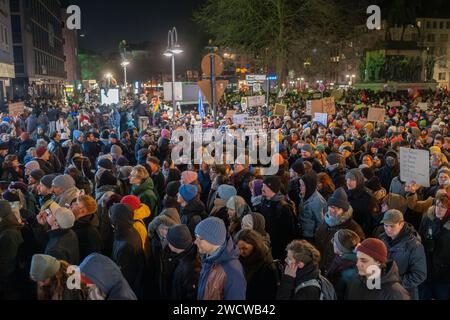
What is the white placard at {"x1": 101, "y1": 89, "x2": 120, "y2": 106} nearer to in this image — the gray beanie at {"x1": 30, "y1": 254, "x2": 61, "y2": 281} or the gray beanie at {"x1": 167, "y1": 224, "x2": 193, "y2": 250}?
the gray beanie at {"x1": 167, "y1": 224, "x2": 193, "y2": 250}

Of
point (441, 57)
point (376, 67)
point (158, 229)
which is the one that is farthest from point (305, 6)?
point (441, 57)

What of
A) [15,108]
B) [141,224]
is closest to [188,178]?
[141,224]

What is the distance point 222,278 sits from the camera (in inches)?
163

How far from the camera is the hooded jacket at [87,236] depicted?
209 inches

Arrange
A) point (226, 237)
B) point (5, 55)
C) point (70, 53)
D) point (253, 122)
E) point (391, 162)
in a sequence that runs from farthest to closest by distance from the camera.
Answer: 1. point (70, 53)
2. point (5, 55)
3. point (253, 122)
4. point (391, 162)
5. point (226, 237)

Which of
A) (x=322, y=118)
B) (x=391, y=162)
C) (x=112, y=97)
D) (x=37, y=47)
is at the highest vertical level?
(x=37, y=47)

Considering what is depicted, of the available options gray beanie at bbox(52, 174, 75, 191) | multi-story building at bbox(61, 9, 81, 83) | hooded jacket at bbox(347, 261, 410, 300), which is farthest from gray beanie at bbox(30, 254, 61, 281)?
multi-story building at bbox(61, 9, 81, 83)

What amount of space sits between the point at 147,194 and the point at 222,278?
3311mm

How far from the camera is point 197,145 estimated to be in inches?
441

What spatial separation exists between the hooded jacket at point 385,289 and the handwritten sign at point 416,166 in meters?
3.49

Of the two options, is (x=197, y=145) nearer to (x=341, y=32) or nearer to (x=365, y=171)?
(x=365, y=171)

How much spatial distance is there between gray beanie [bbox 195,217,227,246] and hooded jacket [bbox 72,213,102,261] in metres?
1.46

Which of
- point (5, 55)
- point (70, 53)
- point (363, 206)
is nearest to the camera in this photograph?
point (363, 206)

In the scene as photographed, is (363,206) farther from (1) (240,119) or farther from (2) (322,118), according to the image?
(2) (322,118)
